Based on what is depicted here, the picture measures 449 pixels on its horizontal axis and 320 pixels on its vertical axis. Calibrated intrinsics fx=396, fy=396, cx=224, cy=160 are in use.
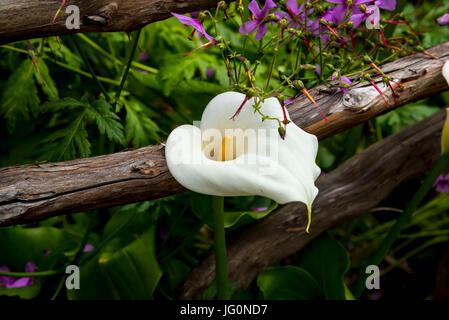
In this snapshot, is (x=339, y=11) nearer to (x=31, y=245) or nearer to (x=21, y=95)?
(x=21, y=95)

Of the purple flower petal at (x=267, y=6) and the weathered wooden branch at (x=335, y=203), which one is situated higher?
the purple flower petal at (x=267, y=6)

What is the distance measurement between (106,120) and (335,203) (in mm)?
522

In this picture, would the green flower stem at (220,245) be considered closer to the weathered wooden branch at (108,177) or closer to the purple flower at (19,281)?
the weathered wooden branch at (108,177)

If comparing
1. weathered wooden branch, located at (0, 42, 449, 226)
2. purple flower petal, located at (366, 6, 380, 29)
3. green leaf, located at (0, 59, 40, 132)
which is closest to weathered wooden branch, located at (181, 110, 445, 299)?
A: weathered wooden branch, located at (0, 42, 449, 226)

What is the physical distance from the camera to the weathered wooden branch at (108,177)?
0.53 metres

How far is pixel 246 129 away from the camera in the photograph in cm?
55

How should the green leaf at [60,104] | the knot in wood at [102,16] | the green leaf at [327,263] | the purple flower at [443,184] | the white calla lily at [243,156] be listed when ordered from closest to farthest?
the white calla lily at [243,156]
the knot in wood at [102,16]
the green leaf at [60,104]
the green leaf at [327,263]
the purple flower at [443,184]

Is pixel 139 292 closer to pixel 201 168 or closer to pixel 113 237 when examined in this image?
pixel 113 237

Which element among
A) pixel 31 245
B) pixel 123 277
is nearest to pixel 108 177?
pixel 123 277

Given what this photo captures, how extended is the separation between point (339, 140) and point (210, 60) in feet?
2.05

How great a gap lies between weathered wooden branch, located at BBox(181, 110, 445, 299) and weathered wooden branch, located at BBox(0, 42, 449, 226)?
0.26m

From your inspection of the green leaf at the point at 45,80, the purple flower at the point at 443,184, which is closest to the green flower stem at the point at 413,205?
the purple flower at the point at 443,184

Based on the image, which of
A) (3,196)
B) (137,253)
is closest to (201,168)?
(3,196)

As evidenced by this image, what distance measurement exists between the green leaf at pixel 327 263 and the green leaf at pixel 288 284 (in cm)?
3
